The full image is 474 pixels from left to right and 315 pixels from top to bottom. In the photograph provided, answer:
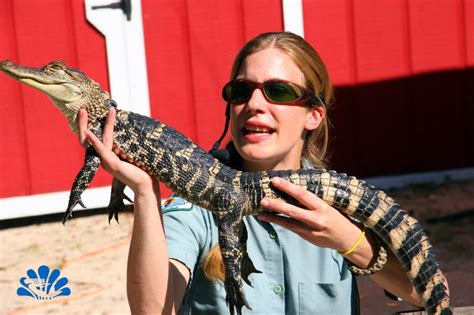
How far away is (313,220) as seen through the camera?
8.49ft

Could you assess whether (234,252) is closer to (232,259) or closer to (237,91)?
(232,259)

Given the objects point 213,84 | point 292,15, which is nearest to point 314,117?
point 213,84

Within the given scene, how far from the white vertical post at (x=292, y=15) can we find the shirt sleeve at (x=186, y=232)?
4726 mm

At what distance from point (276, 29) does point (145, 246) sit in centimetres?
514

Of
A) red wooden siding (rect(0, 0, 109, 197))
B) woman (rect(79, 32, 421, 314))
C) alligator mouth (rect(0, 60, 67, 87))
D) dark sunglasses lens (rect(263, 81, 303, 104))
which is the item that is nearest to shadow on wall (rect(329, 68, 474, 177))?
red wooden siding (rect(0, 0, 109, 197))

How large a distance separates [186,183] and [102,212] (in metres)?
4.81

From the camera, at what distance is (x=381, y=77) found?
25.7 ft

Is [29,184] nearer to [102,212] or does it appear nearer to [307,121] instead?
[102,212]

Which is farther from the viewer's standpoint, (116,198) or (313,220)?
(116,198)

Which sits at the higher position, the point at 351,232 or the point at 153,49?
the point at 153,49

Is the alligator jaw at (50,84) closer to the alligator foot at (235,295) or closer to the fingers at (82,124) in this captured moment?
the fingers at (82,124)

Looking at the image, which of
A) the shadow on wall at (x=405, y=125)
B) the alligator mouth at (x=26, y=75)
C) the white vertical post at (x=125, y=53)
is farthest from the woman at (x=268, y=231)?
the shadow on wall at (x=405, y=125)

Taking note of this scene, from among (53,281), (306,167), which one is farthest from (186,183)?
(53,281)

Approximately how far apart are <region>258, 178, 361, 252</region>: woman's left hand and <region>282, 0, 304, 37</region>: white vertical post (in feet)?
16.5
